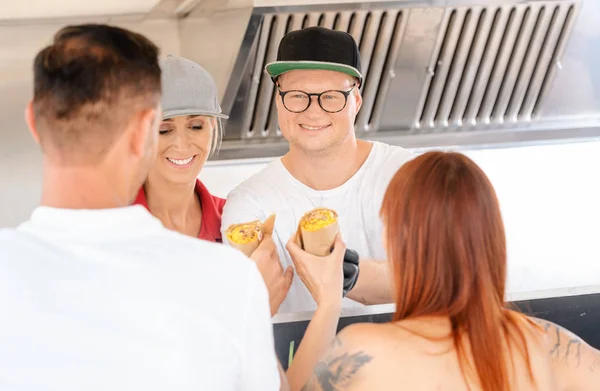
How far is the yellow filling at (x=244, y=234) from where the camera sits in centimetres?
181

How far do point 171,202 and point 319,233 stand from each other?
602mm

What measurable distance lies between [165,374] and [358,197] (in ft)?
4.31

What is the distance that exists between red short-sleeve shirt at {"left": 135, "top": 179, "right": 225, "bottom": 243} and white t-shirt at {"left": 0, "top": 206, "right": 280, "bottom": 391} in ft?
3.62

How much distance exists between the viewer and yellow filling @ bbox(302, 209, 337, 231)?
175cm

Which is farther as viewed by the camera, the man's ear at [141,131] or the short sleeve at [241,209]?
the short sleeve at [241,209]

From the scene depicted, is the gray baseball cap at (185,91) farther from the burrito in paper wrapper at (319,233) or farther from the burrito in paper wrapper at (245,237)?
the burrito in paper wrapper at (319,233)

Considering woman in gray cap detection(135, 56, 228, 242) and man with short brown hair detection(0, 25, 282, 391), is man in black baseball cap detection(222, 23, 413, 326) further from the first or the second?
man with short brown hair detection(0, 25, 282, 391)

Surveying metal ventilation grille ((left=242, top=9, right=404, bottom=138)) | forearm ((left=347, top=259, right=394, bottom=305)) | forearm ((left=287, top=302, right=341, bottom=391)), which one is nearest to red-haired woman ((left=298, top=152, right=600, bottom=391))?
forearm ((left=287, top=302, right=341, bottom=391))

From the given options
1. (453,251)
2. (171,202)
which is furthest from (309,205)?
(453,251)

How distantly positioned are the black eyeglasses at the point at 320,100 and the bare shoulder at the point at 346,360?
3.23 feet

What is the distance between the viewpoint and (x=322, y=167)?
2266 mm

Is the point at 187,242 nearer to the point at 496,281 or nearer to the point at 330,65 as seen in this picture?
the point at 496,281

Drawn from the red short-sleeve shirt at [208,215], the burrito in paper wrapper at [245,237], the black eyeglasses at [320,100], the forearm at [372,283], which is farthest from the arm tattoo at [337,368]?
the black eyeglasses at [320,100]

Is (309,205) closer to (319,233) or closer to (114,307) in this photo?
(319,233)
